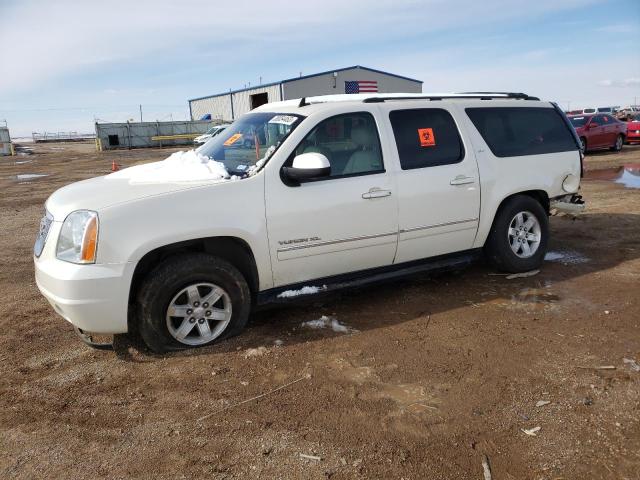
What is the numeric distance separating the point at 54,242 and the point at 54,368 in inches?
38.0

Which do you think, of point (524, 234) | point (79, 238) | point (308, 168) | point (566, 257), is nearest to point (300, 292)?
point (308, 168)

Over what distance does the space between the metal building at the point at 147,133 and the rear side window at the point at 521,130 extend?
41.0 m

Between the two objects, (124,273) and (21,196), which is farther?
(21,196)

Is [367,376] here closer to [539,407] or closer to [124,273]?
[539,407]

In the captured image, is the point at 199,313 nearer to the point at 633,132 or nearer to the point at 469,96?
the point at 469,96

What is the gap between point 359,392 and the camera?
3348mm

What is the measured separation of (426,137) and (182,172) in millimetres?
2252

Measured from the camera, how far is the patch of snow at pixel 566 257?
19.9 feet

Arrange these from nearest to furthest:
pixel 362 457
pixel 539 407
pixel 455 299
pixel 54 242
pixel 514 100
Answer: pixel 362 457
pixel 539 407
pixel 54 242
pixel 455 299
pixel 514 100

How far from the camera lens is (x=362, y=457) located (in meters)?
2.72

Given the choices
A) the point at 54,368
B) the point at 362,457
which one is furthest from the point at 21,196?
the point at 362,457

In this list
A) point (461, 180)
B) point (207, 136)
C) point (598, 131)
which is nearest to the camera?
point (461, 180)

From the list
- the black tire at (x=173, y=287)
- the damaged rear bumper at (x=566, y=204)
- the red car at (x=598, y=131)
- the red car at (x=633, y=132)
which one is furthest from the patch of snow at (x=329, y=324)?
the red car at (x=633, y=132)

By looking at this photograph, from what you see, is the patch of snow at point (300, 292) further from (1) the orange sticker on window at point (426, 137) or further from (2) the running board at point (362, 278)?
(1) the orange sticker on window at point (426, 137)
